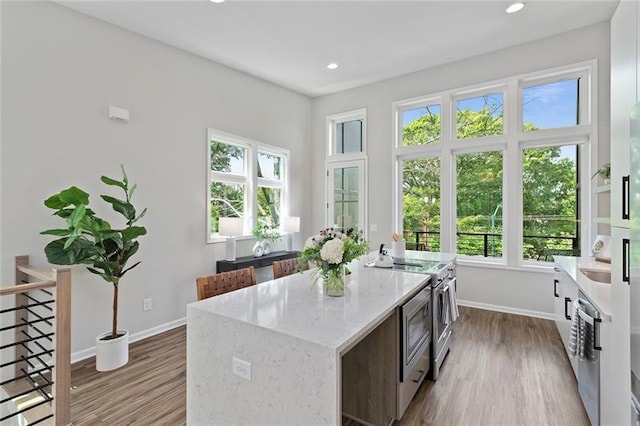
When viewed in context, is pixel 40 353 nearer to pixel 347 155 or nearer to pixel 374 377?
pixel 374 377

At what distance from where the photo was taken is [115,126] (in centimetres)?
336

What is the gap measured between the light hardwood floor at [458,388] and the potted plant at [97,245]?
0.20 metres

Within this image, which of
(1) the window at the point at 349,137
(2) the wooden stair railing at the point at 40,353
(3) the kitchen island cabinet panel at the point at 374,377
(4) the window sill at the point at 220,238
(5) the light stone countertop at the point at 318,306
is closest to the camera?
(5) the light stone countertop at the point at 318,306

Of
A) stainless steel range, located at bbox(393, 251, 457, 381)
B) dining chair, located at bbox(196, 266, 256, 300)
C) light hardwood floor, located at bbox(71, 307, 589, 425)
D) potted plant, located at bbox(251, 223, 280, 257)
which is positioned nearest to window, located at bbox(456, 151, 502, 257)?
light hardwood floor, located at bbox(71, 307, 589, 425)

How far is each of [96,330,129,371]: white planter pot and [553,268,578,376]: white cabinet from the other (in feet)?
12.8

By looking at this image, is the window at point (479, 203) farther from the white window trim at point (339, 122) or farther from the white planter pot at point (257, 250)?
the white planter pot at point (257, 250)

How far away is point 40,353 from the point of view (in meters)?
2.41

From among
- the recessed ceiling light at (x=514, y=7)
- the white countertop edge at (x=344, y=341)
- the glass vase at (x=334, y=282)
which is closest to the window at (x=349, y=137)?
the recessed ceiling light at (x=514, y=7)

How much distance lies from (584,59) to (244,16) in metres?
4.09

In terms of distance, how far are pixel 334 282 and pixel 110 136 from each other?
299cm

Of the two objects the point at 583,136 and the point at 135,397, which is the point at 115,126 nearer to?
the point at 135,397

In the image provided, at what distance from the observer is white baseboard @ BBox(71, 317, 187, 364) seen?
3.03 metres

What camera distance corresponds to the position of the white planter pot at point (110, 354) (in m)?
2.82

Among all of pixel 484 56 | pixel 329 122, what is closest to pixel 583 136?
pixel 484 56
